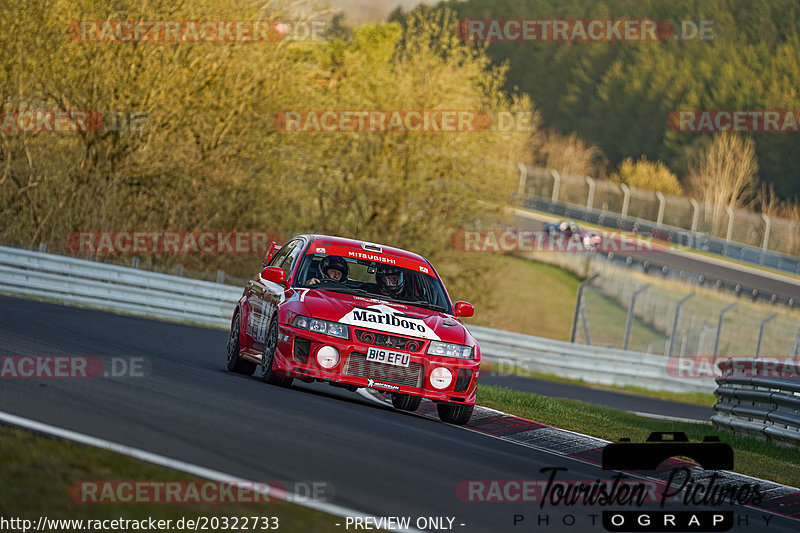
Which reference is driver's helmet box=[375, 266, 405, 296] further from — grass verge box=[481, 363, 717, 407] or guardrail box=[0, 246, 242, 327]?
grass verge box=[481, 363, 717, 407]

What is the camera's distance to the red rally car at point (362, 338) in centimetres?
1041

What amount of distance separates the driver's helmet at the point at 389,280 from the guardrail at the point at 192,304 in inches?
482

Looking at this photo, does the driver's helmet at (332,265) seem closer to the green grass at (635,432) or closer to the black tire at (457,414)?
the black tire at (457,414)

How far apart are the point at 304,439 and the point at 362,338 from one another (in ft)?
9.27

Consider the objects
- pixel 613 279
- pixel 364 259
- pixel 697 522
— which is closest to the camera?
pixel 697 522

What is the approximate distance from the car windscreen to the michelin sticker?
67 cm

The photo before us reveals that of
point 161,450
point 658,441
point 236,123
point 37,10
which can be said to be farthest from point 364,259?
point 236,123

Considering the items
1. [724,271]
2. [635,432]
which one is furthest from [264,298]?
[724,271]

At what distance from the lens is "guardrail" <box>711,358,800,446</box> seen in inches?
567

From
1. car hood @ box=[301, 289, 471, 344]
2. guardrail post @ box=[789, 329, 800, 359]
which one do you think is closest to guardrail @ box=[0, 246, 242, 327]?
car hood @ box=[301, 289, 471, 344]

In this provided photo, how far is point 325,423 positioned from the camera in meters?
8.63

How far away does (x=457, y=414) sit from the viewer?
35.9 ft

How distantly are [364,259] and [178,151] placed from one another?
18.3 metres

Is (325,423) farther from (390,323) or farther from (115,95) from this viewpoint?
(115,95)
